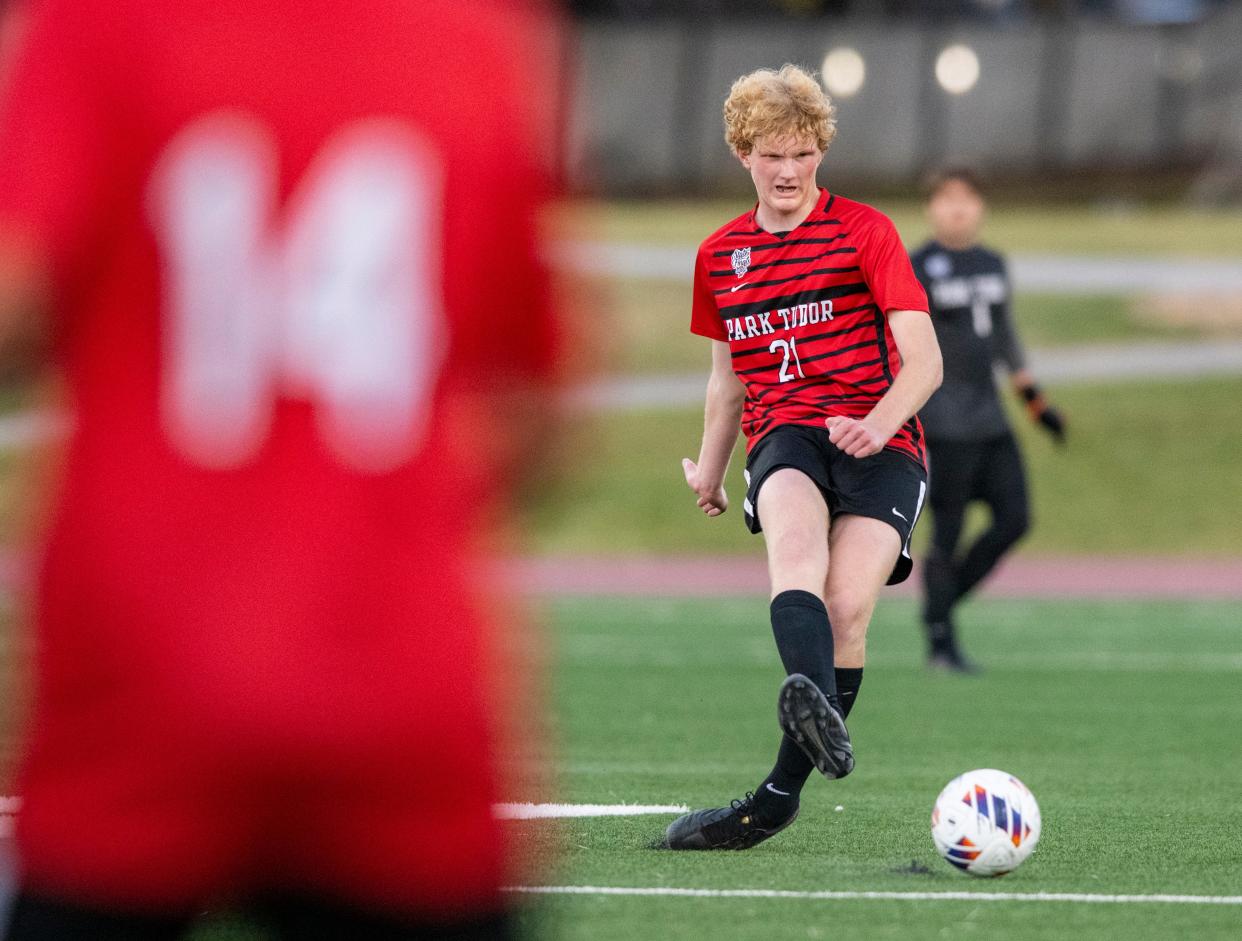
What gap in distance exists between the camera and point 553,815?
6.48 metres

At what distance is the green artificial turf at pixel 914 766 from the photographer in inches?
202

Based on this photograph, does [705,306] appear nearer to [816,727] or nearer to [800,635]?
[800,635]

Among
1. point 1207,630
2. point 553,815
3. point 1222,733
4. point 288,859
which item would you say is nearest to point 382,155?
point 288,859

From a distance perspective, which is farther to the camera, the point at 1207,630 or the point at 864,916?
the point at 1207,630

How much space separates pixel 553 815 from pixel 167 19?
178 inches

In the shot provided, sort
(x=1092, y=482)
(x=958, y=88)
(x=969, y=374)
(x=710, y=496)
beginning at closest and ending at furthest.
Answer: (x=710, y=496) < (x=969, y=374) < (x=1092, y=482) < (x=958, y=88)

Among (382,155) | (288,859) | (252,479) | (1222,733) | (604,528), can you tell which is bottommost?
(604,528)

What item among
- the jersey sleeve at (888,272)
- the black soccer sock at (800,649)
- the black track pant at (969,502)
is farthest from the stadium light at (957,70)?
the black soccer sock at (800,649)

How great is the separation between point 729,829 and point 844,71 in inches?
1172

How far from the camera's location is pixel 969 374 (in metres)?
10.5

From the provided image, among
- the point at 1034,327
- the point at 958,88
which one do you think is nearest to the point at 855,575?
the point at 1034,327

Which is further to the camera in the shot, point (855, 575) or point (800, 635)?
point (855, 575)

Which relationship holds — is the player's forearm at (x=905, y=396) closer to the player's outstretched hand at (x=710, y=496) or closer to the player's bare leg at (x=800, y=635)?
the player's bare leg at (x=800, y=635)

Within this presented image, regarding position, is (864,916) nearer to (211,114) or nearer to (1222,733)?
(211,114)
